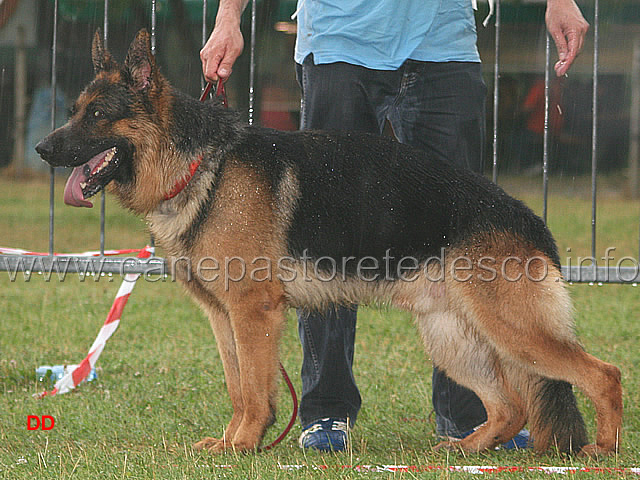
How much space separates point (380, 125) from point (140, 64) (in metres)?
1.19

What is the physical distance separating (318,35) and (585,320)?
3.91 meters

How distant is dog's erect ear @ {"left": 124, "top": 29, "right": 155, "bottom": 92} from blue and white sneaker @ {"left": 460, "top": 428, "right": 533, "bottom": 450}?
2.14 metres

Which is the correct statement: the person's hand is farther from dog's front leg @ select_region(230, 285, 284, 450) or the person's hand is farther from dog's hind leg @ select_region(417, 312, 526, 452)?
dog's front leg @ select_region(230, 285, 284, 450)

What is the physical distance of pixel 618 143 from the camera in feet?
61.2

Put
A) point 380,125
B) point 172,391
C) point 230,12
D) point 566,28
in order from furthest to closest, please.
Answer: point 172,391, point 380,125, point 566,28, point 230,12

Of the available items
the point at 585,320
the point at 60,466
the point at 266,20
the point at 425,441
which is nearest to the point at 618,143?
the point at 266,20

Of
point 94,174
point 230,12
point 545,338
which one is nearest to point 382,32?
point 230,12

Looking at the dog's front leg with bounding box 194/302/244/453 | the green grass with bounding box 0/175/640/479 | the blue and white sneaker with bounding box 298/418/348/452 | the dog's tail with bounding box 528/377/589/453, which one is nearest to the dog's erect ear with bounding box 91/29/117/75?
the dog's front leg with bounding box 194/302/244/453

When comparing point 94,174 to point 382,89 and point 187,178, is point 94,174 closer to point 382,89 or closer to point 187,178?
point 187,178

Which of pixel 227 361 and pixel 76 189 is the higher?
pixel 76 189

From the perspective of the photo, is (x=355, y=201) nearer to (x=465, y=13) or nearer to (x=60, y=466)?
(x=465, y=13)

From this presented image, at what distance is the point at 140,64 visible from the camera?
3.06m

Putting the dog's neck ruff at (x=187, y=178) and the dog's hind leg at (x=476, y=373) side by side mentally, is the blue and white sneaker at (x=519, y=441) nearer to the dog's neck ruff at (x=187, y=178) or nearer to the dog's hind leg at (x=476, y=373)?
the dog's hind leg at (x=476, y=373)

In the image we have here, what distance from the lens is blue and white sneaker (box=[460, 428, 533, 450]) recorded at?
341 centimetres
